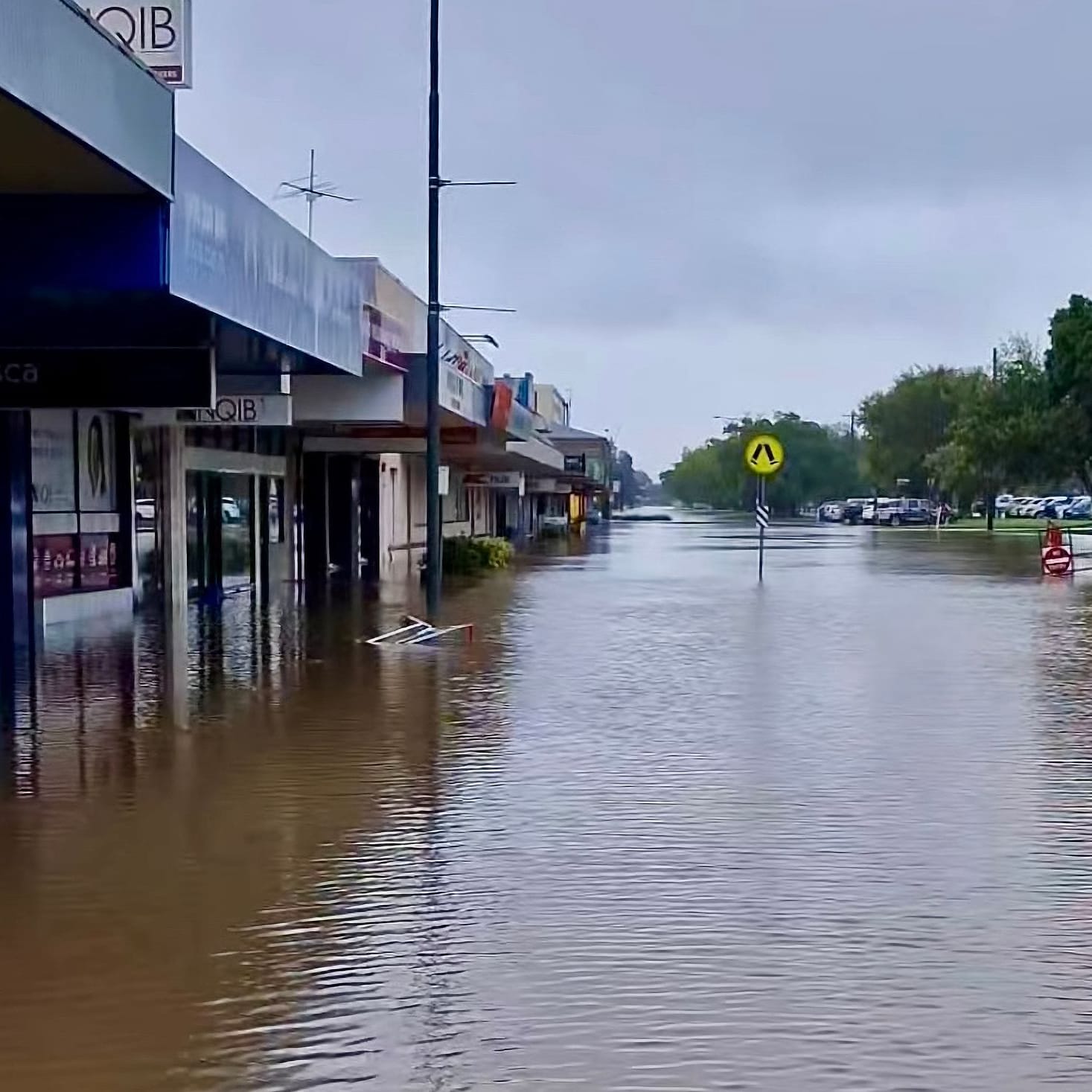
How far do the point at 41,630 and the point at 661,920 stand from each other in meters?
13.5

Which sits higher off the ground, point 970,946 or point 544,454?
point 544,454

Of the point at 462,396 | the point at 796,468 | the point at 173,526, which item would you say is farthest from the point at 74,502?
the point at 796,468

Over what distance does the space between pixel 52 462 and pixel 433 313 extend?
571 cm

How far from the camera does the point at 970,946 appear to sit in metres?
6.75

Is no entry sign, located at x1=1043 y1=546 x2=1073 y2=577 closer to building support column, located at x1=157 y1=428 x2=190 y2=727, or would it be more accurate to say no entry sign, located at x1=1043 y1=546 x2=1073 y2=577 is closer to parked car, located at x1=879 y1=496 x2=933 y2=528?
building support column, located at x1=157 y1=428 x2=190 y2=727

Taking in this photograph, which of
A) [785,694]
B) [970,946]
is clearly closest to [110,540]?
[785,694]

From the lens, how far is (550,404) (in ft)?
389

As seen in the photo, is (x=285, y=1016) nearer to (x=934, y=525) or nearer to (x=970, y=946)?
(x=970, y=946)

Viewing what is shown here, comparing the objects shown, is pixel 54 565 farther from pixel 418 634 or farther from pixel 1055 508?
pixel 1055 508

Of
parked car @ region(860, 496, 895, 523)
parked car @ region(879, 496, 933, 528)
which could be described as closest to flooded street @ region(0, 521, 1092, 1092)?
parked car @ region(879, 496, 933, 528)

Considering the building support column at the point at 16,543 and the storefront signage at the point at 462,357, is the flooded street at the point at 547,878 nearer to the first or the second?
the building support column at the point at 16,543

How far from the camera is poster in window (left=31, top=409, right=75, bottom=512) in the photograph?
19.5 meters

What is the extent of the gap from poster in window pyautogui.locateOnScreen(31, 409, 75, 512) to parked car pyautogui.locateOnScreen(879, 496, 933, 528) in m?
74.1

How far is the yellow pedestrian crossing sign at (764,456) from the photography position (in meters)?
34.4
